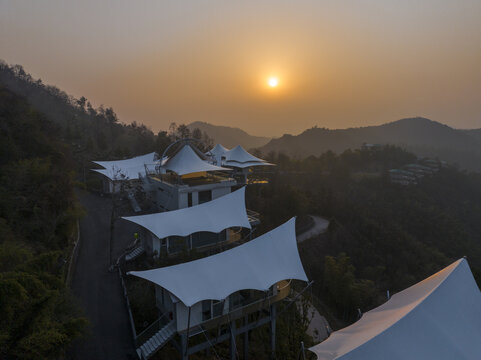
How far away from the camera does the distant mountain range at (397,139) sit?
3428 inches

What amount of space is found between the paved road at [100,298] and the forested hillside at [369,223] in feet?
37.6

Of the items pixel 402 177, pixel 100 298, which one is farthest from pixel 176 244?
pixel 402 177

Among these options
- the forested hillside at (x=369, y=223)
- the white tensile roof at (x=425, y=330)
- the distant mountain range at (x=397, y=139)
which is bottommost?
the forested hillside at (x=369, y=223)

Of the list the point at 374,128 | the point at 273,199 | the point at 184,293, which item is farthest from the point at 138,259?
the point at 374,128

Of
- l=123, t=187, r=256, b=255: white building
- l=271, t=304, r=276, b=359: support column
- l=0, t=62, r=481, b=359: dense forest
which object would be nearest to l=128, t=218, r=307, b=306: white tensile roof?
l=271, t=304, r=276, b=359: support column

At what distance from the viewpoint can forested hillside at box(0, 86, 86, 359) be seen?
5.65m

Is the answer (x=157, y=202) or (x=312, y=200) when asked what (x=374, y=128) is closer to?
(x=312, y=200)

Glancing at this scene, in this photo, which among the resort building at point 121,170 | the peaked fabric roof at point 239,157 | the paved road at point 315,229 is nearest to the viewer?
the paved road at point 315,229

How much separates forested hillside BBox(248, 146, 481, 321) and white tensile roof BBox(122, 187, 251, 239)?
685 cm

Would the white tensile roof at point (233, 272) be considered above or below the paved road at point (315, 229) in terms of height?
above

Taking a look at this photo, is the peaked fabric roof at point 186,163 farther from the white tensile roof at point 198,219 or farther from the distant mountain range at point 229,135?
the distant mountain range at point 229,135

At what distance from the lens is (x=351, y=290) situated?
1557 cm

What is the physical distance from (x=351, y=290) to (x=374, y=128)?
10928 centimetres

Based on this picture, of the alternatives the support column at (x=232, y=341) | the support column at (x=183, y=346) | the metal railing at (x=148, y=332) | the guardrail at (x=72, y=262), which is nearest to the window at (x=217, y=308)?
the support column at (x=232, y=341)
